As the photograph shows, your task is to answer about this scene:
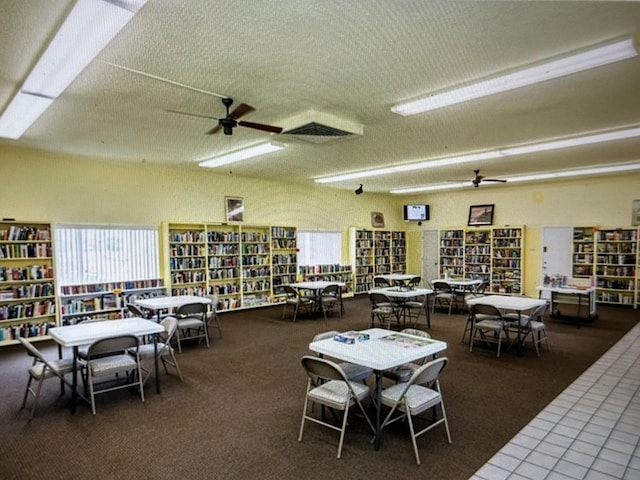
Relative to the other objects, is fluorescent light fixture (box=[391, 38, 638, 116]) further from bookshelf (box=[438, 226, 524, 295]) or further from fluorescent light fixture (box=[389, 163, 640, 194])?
bookshelf (box=[438, 226, 524, 295])

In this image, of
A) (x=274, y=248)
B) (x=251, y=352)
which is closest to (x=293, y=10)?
(x=251, y=352)

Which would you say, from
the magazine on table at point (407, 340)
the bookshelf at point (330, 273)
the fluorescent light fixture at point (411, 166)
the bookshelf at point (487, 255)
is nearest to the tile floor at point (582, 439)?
the magazine on table at point (407, 340)

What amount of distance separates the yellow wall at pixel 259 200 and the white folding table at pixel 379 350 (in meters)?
6.01

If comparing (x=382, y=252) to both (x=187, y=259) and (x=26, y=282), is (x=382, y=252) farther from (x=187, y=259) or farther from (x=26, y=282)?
(x=26, y=282)

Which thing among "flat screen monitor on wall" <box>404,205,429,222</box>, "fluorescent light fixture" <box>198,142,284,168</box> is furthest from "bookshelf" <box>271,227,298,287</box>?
"flat screen monitor on wall" <box>404,205,429,222</box>

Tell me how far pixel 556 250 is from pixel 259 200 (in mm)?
8373

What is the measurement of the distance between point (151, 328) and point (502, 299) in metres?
5.47

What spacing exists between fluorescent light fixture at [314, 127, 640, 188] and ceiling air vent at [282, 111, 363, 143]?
3155mm

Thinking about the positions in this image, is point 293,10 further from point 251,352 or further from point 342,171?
point 342,171

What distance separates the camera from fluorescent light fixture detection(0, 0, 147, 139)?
248cm

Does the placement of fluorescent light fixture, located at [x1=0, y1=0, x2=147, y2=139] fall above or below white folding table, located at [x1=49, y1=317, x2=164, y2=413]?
above

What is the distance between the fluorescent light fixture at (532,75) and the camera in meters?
3.22

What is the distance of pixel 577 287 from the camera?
7.73 m

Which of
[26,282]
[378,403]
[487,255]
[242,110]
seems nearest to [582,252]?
[487,255]
